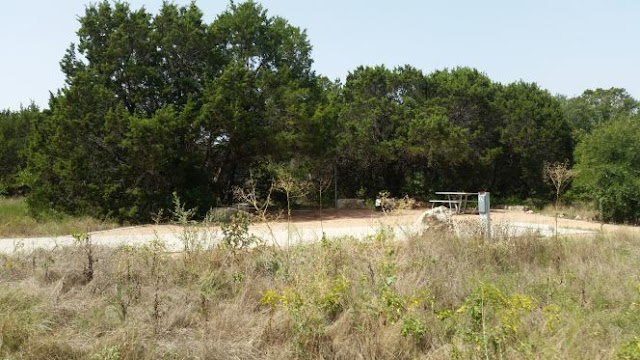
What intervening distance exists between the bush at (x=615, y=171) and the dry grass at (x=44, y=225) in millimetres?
A: 14838

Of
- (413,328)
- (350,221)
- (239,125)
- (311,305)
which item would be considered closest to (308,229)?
(350,221)

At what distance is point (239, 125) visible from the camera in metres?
16.6

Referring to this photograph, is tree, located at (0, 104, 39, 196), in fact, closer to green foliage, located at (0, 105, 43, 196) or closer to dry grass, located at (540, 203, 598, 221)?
green foliage, located at (0, 105, 43, 196)

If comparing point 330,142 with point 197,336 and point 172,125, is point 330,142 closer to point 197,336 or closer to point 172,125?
point 172,125

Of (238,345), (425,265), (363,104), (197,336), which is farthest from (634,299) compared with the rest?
(363,104)

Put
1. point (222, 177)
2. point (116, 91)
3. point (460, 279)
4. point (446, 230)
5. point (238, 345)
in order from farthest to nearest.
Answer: point (222, 177), point (116, 91), point (446, 230), point (460, 279), point (238, 345)

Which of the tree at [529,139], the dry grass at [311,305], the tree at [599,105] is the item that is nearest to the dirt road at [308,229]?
the dry grass at [311,305]

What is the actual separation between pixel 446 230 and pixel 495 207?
51.0 ft

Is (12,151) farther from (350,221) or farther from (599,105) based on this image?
(599,105)

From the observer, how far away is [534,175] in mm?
23938

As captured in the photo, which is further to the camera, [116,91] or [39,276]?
[116,91]

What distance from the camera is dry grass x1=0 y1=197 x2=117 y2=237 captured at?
1205 cm

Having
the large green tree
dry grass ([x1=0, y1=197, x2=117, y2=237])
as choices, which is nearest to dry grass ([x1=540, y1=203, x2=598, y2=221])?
the large green tree

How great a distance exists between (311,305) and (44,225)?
11.2 m
